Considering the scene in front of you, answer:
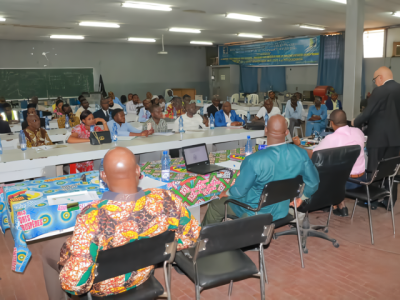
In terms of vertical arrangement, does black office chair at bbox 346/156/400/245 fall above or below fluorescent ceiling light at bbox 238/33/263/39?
below

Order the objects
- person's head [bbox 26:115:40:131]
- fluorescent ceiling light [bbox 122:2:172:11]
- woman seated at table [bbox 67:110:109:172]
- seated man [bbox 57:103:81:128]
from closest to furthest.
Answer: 1. person's head [bbox 26:115:40:131]
2. woman seated at table [bbox 67:110:109:172]
3. fluorescent ceiling light [bbox 122:2:172:11]
4. seated man [bbox 57:103:81:128]

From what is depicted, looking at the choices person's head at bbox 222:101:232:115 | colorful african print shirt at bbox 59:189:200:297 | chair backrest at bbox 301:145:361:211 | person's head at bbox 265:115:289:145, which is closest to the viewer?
colorful african print shirt at bbox 59:189:200:297

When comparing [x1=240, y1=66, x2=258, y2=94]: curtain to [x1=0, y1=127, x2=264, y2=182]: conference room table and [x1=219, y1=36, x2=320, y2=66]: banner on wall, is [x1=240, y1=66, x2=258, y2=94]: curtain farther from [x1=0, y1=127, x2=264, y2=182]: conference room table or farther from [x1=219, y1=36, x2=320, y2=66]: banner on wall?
[x1=0, y1=127, x2=264, y2=182]: conference room table

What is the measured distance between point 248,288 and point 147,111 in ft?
19.8

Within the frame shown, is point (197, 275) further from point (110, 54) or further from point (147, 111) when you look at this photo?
point (110, 54)

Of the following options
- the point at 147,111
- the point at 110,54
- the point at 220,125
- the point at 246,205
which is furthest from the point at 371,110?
the point at 110,54

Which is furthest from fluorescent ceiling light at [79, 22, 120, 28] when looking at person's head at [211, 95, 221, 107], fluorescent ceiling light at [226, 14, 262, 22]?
person's head at [211, 95, 221, 107]

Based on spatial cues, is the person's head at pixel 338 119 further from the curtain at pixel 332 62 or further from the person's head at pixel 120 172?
the curtain at pixel 332 62

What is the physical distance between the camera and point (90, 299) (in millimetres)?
1745

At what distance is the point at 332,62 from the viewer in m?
11.3

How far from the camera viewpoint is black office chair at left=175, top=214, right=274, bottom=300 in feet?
6.20

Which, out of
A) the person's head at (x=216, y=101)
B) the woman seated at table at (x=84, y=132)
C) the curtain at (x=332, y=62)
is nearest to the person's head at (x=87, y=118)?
the woman seated at table at (x=84, y=132)

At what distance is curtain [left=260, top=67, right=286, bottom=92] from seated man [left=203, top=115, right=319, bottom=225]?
1115cm

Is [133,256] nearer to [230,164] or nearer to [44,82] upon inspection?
[230,164]
